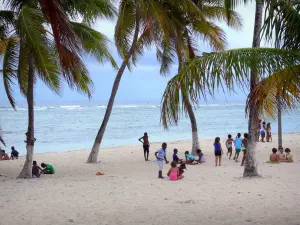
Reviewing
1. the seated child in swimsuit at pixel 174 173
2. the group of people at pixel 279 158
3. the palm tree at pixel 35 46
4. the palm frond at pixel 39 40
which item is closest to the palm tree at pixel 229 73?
the palm tree at pixel 35 46

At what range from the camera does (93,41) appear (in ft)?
46.0

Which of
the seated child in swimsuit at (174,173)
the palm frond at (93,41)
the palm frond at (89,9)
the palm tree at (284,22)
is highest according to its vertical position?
the palm frond at (89,9)

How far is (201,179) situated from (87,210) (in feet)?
15.0

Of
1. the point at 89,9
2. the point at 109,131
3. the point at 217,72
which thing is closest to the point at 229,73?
the point at 217,72

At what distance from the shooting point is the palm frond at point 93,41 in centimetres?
1382

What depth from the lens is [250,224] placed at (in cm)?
746

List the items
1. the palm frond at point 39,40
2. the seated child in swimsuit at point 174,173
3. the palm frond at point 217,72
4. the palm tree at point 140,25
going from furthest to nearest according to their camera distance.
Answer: the palm tree at point 140,25 → the seated child in swimsuit at point 174,173 → the palm frond at point 39,40 → the palm frond at point 217,72

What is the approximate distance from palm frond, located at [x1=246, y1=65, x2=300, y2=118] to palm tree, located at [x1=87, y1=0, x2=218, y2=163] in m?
8.30

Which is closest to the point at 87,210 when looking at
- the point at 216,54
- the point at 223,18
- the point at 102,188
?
the point at 102,188

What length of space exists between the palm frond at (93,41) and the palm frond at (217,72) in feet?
26.6

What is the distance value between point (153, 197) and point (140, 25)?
9.40m

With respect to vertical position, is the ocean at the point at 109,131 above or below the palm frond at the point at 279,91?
below

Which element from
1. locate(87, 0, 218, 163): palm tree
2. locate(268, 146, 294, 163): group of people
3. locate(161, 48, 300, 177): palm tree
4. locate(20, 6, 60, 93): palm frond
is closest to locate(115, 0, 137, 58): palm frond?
locate(87, 0, 218, 163): palm tree

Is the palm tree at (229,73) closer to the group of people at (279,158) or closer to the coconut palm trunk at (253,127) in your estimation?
the coconut palm trunk at (253,127)
